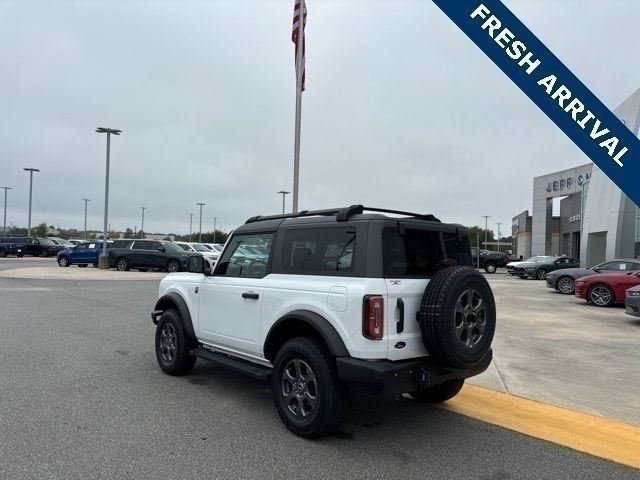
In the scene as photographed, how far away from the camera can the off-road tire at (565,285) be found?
17531 mm

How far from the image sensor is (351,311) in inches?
150

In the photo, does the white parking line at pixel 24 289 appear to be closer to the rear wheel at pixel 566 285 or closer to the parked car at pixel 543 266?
the rear wheel at pixel 566 285

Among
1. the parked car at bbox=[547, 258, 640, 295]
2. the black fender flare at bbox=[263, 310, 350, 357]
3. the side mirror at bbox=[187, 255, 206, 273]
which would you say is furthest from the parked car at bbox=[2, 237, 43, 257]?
the black fender flare at bbox=[263, 310, 350, 357]

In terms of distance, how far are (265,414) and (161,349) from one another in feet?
7.04

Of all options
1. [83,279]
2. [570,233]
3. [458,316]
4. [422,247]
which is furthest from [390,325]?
[570,233]

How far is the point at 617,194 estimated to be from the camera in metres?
27.3

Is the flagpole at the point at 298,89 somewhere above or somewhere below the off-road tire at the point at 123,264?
above

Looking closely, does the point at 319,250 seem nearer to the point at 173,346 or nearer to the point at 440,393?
the point at 440,393

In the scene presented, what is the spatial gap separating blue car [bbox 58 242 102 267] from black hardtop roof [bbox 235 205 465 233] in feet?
87.7

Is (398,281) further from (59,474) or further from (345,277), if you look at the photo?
(59,474)

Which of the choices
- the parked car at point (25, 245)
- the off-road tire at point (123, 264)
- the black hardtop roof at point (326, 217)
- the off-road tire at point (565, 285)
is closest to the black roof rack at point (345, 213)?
the black hardtop roof at point (326, 217)

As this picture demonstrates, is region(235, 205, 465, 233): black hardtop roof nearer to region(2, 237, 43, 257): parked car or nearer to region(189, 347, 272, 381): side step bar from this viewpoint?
region(189, 347, 272, 381): side step bar

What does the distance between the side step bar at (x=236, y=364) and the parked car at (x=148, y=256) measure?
2055cm

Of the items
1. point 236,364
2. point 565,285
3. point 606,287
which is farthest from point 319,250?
point 565,285
